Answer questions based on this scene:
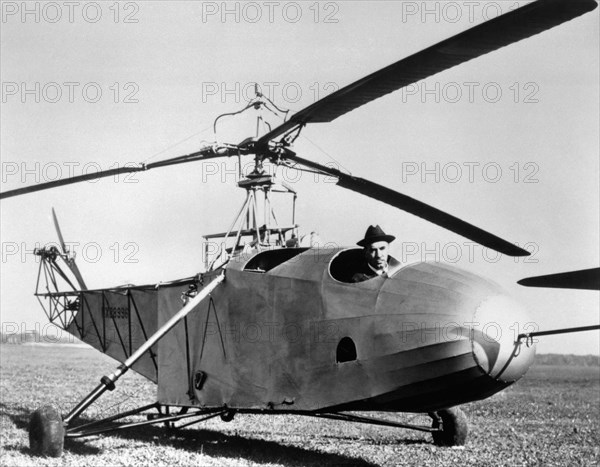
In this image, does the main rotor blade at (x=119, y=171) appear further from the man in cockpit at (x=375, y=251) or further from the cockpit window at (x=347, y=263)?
the man in cockpit at (x=375, y=251)

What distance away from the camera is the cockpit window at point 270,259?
9.61 metres

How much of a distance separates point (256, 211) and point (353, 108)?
10.1 ft

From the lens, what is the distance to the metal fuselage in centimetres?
725

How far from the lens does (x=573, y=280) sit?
5488 mm

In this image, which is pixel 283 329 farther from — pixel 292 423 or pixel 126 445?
pixel 292 423

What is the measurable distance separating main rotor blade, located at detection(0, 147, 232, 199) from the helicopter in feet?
0.09

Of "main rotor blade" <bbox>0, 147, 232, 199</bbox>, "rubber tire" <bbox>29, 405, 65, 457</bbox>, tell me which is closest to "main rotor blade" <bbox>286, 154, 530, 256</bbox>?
"main rotor blade" <bbox>0, 147, 232, 199</bbox>

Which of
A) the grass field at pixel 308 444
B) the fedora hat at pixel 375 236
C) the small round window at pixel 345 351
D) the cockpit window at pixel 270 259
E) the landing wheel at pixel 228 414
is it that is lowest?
the grass field at pixel 308 444

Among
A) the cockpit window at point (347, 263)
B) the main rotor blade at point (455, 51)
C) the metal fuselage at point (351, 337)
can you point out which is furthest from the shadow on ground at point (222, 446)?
the main rotor blade at point (455, 51)

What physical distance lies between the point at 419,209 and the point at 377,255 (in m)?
1.54

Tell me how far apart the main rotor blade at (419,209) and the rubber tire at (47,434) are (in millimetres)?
4872

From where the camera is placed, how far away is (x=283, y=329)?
8922 mm

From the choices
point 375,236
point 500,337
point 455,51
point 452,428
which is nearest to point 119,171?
point 375,236

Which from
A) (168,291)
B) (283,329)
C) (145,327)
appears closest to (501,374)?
(283,329)
